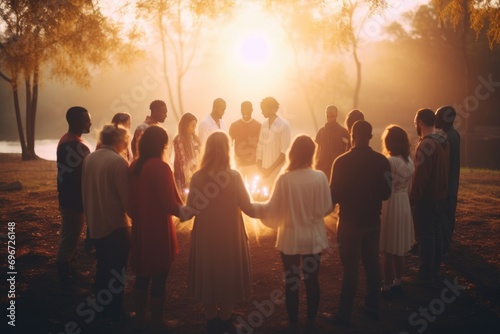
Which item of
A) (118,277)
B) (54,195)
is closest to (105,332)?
(118,277)

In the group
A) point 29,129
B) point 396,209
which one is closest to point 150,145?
point 396,209

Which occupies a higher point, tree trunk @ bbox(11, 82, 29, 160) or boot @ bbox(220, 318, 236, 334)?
tree trunk @ bbox(11, 82, 29, 160)

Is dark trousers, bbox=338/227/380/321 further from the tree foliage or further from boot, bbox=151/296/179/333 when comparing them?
the tree foliage

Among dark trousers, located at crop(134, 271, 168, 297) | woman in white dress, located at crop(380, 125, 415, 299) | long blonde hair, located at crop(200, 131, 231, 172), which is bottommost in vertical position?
dark trousers, located at crop(134, 271, 168, 297)

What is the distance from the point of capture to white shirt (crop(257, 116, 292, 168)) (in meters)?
7.98

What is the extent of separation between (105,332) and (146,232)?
1.36m

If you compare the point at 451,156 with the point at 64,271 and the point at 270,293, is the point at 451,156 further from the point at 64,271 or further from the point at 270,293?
the point at 64,271

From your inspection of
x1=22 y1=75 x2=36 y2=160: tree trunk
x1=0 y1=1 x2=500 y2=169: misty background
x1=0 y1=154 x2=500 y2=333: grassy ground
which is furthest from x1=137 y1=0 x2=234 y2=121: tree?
x1=0 y1=154 x2=500 y2=333: grassy ground

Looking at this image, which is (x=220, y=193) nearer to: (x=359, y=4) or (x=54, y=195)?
(x=54, y=195)

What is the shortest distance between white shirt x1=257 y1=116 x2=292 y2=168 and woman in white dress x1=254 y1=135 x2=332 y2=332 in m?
3.78

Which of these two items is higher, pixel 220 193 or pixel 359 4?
pixel 359 4

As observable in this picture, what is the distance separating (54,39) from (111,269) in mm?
17786

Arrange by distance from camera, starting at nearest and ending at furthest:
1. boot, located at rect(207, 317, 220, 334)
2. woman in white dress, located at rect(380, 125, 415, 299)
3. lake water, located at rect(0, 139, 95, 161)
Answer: boot, located at rect(207, 317, 220, 334), woman in white dress, located at rect(380, 125, 415, 299), lake water, located at rect(0, 139, 95, 161)

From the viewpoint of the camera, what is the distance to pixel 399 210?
202 inches
